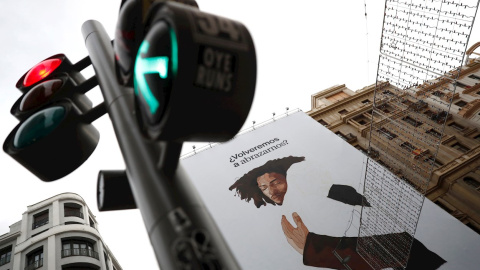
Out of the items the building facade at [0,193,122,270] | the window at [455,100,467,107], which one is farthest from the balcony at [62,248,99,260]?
the window at [455,100,467,107]

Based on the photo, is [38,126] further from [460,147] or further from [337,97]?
[337,97]

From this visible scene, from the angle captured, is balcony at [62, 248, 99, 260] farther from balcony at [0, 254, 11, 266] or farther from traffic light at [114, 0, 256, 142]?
traffic light at [114, 0, 256, 142]

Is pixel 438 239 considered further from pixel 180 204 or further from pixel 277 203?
pixel 180 204

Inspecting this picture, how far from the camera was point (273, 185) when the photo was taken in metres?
19.9

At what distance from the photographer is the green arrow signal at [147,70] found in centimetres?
132

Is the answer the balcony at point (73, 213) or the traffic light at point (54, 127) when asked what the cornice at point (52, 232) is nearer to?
the balcony at point (73, 213)

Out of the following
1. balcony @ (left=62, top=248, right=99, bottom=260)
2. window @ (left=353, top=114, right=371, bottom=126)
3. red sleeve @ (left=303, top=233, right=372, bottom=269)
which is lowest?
balcony @ (left=62, top=248, right=99, bottom=260)

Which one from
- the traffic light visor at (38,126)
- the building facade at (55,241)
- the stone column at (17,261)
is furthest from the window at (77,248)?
the traffic light visor at (38,126)

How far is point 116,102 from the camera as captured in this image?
6.34ft

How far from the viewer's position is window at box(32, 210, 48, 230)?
26406 millimetres

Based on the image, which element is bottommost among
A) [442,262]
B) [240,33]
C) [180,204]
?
[442,262]

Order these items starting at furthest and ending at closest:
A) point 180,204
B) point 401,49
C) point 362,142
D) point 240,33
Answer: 1. point 362,142
2. point 401,49
3. point 180,204
4. point 240,33

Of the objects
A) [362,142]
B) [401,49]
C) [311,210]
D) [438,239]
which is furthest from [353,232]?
[362,142]

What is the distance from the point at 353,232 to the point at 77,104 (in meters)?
17.2
